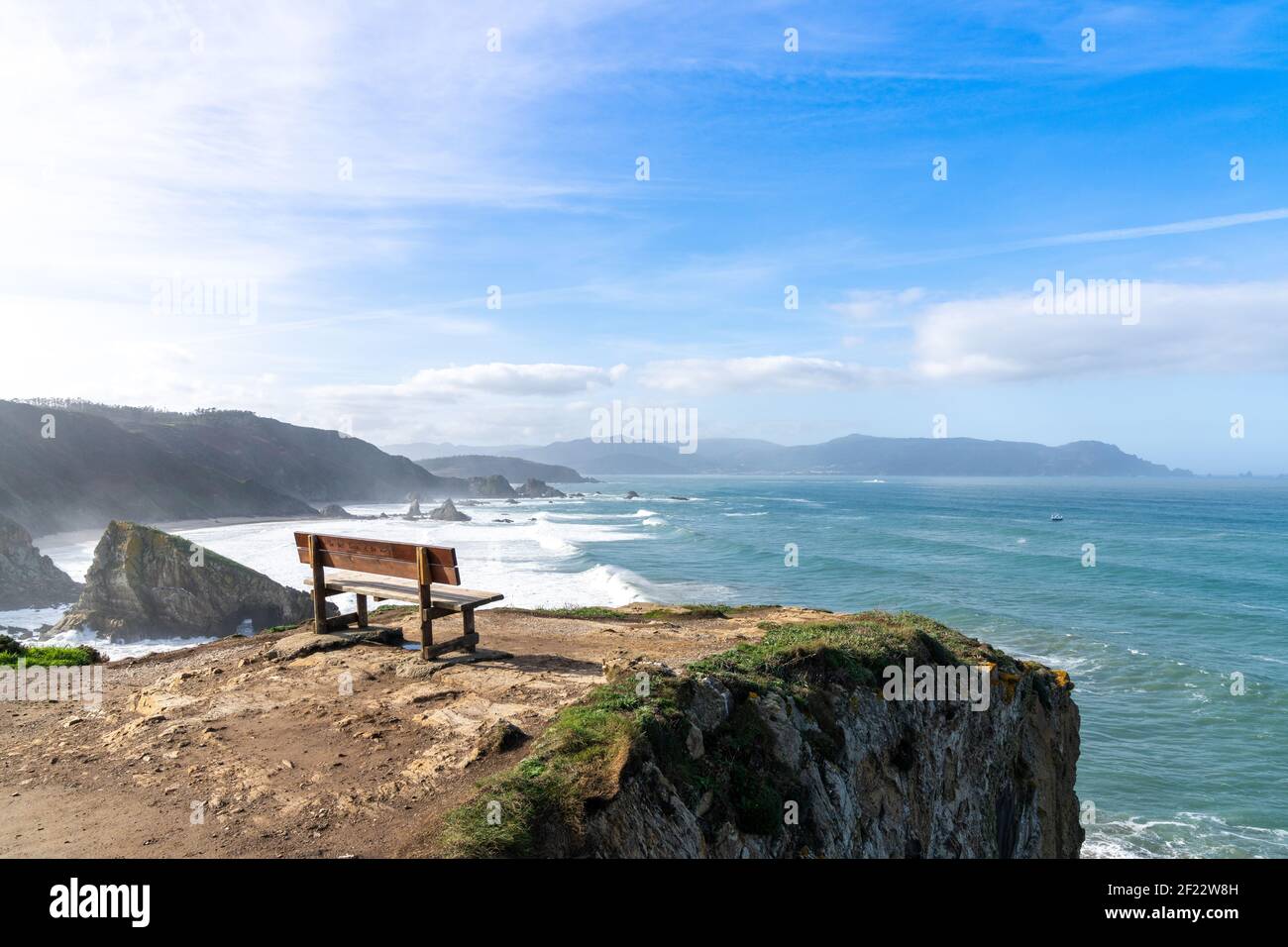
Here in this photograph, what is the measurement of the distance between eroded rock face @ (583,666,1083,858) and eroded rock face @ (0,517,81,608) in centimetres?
3867

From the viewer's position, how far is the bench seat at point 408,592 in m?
9.23

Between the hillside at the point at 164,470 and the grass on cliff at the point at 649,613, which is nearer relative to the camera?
the grass on cliff at the point at 649,613

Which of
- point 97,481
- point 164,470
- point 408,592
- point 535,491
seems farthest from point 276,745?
point 535,491

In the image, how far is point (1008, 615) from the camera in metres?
29.4

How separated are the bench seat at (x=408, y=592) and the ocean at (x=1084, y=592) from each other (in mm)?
12334

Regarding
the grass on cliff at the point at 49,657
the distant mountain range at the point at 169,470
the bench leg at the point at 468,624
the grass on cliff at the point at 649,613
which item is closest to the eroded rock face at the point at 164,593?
the grass on cliff at the point at 49,657

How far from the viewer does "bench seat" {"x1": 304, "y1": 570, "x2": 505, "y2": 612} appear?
9.23 m

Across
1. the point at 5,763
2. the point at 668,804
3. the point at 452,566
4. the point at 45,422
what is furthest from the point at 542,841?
the point at 45,422

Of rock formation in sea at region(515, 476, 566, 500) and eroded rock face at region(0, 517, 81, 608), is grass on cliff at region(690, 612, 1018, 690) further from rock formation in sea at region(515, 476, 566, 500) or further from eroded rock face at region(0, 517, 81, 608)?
rock formation in sea at region(515, 476, 566, 500)

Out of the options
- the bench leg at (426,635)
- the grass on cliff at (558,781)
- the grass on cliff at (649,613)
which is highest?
the bench leg at (426,635)

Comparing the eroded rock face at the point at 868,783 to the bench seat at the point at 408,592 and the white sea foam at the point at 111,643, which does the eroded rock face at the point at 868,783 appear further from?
the white sea foam at the point at 111,643
